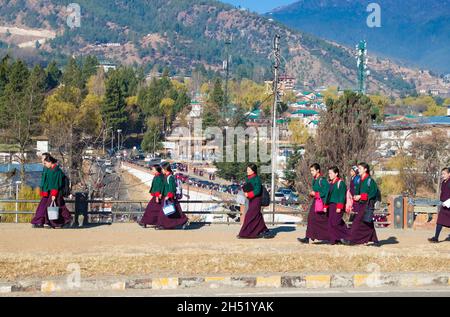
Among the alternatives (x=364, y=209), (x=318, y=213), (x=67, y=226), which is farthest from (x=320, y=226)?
(x=67, y=226)

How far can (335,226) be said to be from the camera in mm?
16141

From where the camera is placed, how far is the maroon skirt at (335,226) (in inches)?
634

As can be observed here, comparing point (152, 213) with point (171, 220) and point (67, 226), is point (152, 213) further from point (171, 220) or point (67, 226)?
point (67, 226)

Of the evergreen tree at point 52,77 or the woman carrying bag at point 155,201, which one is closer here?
the woman carrying bag at point 155,201

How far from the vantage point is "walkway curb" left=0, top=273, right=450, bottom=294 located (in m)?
11.8

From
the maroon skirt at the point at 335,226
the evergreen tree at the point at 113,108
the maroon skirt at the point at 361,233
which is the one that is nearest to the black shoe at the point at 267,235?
the maroon skirt at the point at 335,226

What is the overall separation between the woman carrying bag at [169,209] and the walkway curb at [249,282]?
6028 millimetres

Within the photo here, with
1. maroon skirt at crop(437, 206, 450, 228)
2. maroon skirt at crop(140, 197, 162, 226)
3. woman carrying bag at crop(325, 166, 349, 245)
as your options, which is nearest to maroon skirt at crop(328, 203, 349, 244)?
woman carrying bag at crop(325, 166, 349, 245)

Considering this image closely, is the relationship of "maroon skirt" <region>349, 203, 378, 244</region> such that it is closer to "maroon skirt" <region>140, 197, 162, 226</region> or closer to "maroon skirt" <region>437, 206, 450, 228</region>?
"maroon skirt" <region>437, 206, 450, 228</region>

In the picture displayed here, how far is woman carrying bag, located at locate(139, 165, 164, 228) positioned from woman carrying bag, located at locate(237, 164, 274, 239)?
2205 mm

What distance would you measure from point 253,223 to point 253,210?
1.07ft

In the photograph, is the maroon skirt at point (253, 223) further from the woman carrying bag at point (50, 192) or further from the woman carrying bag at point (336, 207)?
the woman carrying bag at point (50, 192)
